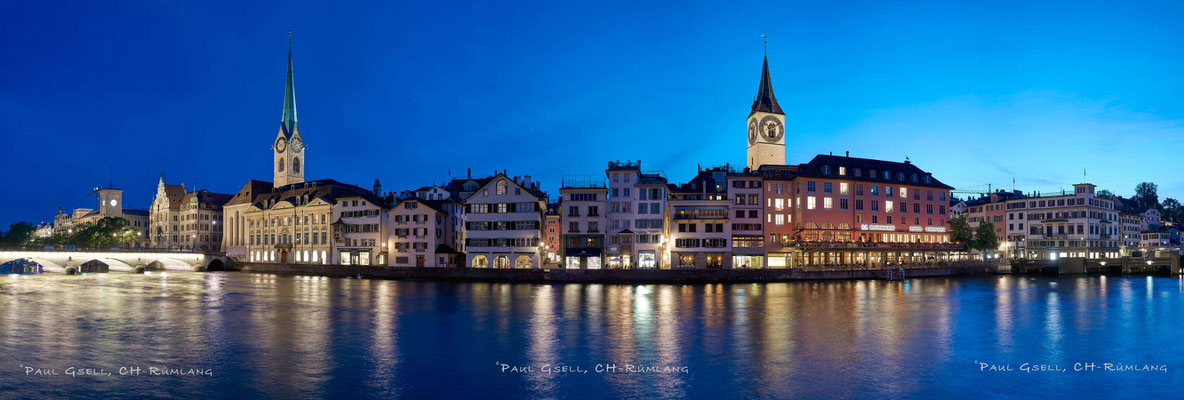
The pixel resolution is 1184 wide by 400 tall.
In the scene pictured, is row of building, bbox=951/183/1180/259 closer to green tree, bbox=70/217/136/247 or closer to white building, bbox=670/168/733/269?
white building, bbox=670/168/733/269

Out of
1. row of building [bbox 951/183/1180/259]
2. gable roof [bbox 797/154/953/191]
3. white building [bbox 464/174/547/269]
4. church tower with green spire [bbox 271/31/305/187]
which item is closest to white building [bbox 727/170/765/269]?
gable roof [bbox 797/154/953/191]

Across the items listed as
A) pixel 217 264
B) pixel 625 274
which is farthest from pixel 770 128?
pixel 217 264

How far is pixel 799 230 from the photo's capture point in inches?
3438

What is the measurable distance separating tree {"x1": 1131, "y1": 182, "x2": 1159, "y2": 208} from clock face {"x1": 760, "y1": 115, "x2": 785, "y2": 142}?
102265mm

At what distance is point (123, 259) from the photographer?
321 ft

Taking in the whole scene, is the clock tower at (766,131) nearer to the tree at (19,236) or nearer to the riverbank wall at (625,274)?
the riverbank wall at (625,274)

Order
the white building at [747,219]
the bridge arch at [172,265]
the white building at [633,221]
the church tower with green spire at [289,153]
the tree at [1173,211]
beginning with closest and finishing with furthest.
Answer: the white building at [633,221] → the white building at [747,219] → the bridge arch at [172,265] → the church tower with green spire at [289,153] → the tree at [1173,211]

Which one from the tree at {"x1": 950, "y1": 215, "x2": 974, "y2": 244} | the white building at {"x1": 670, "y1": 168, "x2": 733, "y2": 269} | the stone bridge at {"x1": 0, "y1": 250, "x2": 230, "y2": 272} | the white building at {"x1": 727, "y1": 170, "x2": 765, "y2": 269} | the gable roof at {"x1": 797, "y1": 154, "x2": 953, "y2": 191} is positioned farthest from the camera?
the tree at {"x1": 950, "y1": 215, "x2": 974, "y2": 244}

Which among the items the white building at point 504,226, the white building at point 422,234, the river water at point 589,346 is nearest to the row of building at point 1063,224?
the river water at point 589,346

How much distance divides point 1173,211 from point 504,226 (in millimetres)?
163977

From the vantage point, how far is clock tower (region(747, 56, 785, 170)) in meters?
113

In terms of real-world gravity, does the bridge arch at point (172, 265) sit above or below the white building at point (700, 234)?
below

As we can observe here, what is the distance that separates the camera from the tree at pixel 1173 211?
16738cm

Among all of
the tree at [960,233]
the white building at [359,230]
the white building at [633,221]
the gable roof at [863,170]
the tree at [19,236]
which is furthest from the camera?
the tree at [19,236]
